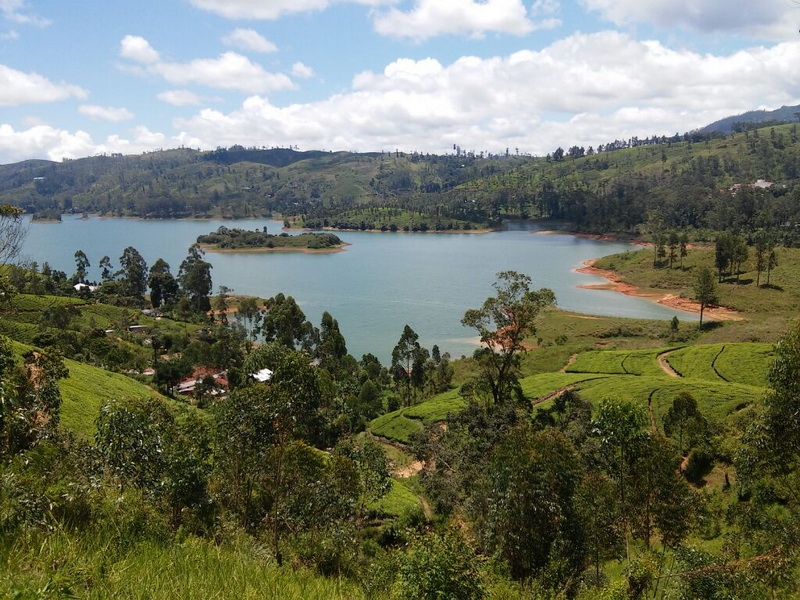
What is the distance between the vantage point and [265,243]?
169 meters

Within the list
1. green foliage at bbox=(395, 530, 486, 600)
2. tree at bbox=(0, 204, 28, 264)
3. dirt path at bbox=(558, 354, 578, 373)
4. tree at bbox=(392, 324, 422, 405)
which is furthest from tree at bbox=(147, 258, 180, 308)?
green foliage at bbox=(395, 530, 486, 600)

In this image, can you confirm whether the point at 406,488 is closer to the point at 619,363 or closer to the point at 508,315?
the point at 508,315

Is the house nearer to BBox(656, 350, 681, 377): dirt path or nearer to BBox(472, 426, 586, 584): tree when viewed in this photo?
BBox(656, 350, 681, 377): dirt path

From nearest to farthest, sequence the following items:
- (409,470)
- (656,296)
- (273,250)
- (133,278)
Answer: (409,470), (656,296), (133,278), (273,250)

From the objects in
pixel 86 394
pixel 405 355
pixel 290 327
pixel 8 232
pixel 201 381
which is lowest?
pixel 201 381

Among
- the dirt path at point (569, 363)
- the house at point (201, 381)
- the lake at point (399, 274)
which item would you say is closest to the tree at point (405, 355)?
the lake at point (399, 274)

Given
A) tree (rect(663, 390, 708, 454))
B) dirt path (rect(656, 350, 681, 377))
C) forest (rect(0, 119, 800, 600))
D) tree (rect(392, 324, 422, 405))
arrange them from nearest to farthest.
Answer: forest (rect(0, 119, 800, 600))
tree (rect(663, 390, 708, 454))
dirt path (rect(656, 350, 681, 377))
tree (rect(392, 324, 422, 405))

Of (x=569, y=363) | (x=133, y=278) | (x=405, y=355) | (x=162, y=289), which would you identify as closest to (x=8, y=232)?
(x=405, y=355)

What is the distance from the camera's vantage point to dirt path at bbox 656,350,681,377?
45794 mm

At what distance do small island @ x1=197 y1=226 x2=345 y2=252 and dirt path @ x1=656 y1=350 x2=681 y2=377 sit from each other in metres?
121

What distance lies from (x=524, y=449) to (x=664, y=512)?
4.26 m

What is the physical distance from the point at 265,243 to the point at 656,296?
115500 millimetres

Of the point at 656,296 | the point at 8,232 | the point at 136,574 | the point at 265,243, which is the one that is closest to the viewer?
the point at 136,574

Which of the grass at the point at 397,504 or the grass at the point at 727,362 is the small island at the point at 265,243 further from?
the grass at the point at 397,504
